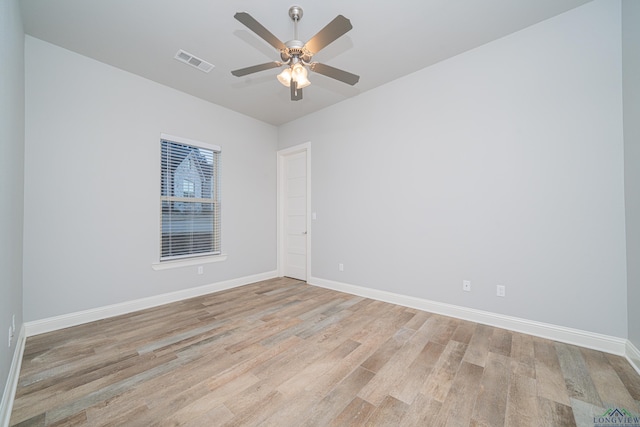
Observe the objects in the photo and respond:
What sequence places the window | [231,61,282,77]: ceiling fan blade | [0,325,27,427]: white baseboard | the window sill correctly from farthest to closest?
the window → the window sill → [231,61,282,77]: ceiling fan blade → [0,325,27,427]: white baseboard

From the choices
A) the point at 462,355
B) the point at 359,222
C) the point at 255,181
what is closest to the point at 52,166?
the point at 255,181

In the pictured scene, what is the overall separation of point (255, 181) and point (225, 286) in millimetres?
1906

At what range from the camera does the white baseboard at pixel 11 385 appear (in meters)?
1.41

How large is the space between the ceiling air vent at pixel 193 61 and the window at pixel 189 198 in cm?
105

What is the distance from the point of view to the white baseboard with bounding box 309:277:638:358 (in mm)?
→ 2107

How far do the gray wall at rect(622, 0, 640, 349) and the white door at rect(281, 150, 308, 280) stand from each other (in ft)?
12.3

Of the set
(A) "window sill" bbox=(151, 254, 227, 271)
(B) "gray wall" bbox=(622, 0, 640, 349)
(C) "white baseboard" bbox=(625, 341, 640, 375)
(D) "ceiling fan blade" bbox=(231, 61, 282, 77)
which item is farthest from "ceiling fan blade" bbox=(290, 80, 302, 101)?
(C) "white baseboard" bbox=(625, 341, 640, 375)

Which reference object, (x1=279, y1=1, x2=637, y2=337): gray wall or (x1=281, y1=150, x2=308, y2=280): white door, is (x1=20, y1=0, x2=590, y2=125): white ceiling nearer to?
(x1=279, y1=1, x2=637, y2=337): gray wall

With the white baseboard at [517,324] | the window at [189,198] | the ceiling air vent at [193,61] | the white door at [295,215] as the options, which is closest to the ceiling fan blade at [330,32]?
the ceiling air vent at [193,61]

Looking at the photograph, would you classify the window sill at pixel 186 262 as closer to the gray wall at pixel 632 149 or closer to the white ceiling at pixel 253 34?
the white ceiling at pixel 253 34

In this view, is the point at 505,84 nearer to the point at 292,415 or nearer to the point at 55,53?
the point at 292,415

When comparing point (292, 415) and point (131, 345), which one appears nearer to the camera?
point (292, 415)

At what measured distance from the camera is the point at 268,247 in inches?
188

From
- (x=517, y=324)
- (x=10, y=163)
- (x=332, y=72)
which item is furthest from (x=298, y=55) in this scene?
(x=517, y=324)
